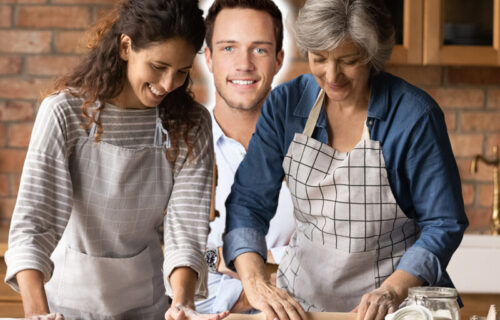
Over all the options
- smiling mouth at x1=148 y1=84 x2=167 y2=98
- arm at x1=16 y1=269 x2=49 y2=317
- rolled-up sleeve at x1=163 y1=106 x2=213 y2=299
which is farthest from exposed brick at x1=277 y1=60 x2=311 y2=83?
arm at x1=16 y1=269 x2=49 y2=317

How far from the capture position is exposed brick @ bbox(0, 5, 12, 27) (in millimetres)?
2852

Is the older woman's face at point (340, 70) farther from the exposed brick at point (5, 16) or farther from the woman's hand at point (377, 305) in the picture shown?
the exposed brick at point (5, 16)

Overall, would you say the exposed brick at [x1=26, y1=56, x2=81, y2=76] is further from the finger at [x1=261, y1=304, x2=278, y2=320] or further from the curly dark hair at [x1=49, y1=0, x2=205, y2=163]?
the finger at [x1=261, y1=304, x2=278, y2=320]

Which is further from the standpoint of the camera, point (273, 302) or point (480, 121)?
point (480, 121)

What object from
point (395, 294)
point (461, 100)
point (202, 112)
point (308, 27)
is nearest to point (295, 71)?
point (461, 100)

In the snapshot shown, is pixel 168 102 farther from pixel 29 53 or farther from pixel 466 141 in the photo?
pixel 466 141

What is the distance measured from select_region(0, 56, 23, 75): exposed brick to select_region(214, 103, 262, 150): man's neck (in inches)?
45.2

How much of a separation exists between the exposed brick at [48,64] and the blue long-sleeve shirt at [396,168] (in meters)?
1.56

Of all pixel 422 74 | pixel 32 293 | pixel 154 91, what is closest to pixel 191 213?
pixel 154 91

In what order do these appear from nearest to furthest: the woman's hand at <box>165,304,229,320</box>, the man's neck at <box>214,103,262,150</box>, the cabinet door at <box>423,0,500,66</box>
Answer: the woman's hand at <box>165,304,229,320</box> < the man's neck at <box>214,103,262,150</box> < the cabinet door at <box>423,0,500,66</box>

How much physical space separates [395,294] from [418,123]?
351 mm

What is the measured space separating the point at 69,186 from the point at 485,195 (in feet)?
6.91

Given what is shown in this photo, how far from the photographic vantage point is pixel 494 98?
297cm

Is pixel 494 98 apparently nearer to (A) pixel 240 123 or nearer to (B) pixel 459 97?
(B) pixel 459 97
